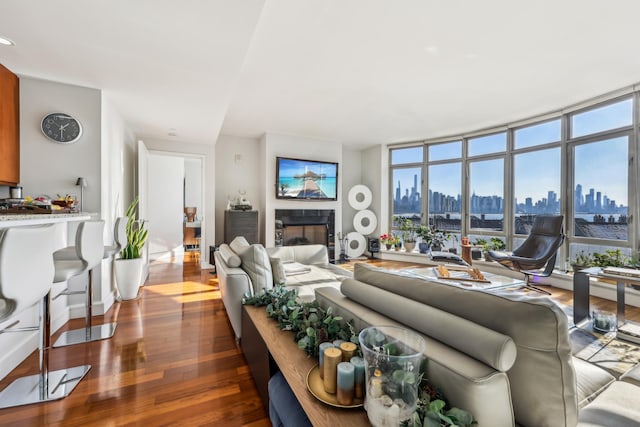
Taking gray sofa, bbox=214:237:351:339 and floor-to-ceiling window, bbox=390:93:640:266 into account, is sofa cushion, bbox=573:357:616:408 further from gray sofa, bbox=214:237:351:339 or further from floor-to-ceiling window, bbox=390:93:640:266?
floor-to-ceiling window, bbox=390:93:640:266

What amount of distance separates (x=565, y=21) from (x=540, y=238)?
2805 millimetres

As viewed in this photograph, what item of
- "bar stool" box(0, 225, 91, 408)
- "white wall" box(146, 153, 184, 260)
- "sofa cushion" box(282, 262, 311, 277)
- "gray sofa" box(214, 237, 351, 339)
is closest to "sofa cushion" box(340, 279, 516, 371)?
"gray sofa" box(214, 237, 351, 339)

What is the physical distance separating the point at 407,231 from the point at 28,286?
19.4 ft

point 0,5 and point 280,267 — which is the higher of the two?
point 0,5

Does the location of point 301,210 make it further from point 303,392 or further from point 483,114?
point 303,392

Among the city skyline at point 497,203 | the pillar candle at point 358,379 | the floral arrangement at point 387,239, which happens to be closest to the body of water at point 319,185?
the floral arrangement at point 387,239

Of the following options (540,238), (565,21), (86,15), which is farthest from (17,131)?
(540,238)

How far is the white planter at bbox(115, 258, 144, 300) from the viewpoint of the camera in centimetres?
315

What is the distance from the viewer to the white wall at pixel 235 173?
5.60 metres

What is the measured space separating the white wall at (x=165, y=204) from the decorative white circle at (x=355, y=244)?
407 cm

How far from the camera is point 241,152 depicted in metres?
5.82

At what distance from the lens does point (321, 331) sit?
121 centimetres

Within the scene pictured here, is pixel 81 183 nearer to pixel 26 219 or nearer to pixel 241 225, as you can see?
pixel 26 219

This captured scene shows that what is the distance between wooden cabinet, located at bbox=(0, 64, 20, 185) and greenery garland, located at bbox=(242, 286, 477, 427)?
240 cm
